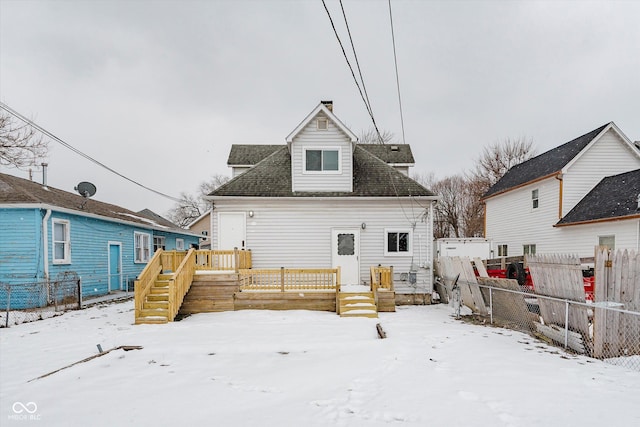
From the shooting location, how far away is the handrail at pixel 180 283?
9188 millimetres

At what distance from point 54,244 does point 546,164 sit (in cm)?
2347

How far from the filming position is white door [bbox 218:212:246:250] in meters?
12.6

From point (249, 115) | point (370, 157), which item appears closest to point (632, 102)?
point (370, 157)

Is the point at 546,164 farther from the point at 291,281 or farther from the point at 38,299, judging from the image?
the point at 38,299

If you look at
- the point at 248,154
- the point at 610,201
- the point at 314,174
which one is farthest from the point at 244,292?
the point at 610,201

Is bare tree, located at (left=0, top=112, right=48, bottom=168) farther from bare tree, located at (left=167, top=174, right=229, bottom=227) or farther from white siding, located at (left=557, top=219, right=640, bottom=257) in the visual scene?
bare tree, located at (left=167, top=174, right=229, bottom=227)

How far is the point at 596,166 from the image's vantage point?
16.0 metres

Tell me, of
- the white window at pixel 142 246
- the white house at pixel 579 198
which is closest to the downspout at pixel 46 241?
the white window at pixel 142 246

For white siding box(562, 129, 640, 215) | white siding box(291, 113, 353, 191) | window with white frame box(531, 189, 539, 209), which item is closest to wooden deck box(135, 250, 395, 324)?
white siding box(291, 113, 353, 191)

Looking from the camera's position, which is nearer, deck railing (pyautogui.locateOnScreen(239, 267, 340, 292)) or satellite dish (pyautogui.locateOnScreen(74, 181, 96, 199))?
deck railing (pyautogui.locateOnScreen(239, 267, 340, 292))

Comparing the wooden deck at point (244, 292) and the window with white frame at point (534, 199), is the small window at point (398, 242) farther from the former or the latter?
the window with white frame at point (534, 199)

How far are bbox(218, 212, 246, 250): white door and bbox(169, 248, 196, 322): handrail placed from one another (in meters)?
1.95

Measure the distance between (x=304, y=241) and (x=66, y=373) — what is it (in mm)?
8425

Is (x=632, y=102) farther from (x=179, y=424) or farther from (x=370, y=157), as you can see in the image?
(x=179, y=424)
